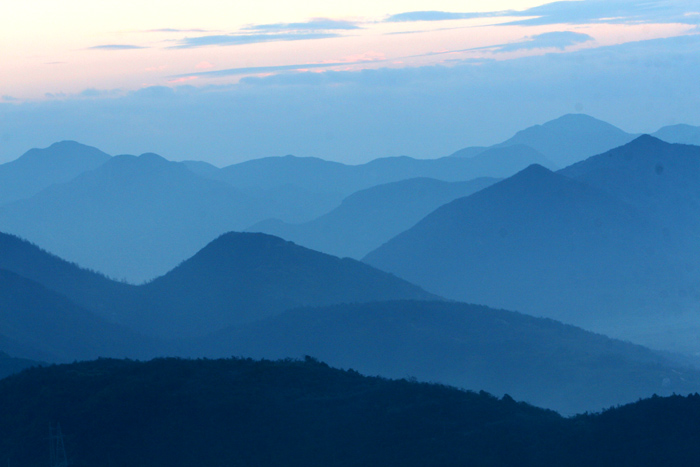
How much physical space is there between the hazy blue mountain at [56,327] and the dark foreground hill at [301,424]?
212 ft

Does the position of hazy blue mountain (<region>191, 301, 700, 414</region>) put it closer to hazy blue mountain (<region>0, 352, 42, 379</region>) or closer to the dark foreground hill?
hazy blue mountain (<region>0, 352, 42, 379</region>)

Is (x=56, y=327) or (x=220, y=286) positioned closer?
(x=56, y=327)

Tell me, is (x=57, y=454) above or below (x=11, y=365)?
above

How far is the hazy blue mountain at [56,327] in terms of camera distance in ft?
420

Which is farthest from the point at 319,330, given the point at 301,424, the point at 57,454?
the point at 57,454

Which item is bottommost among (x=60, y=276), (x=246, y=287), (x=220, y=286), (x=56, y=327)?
(x=246, y=287)

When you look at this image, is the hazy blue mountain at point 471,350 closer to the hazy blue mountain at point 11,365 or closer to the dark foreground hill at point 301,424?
the hazy blue mountain at point 11,365

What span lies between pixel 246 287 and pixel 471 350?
212ft

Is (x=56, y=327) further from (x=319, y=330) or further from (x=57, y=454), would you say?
(x=57, y=454)

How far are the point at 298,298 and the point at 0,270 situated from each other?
192 ft

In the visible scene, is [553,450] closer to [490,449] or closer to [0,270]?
[490,449]

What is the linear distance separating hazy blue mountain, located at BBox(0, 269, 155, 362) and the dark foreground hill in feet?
212

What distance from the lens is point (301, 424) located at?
2178 inches

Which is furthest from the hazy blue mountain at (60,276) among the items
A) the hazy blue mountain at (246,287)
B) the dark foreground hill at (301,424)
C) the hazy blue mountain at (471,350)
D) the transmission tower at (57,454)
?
the transmission tower at (57,454)
